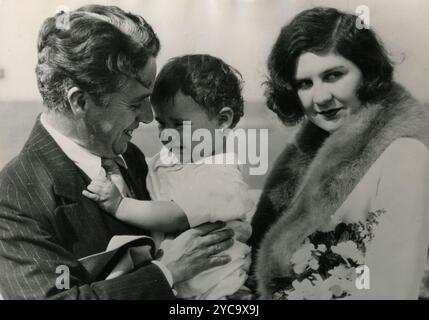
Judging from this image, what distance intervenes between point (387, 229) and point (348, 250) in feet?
0.85

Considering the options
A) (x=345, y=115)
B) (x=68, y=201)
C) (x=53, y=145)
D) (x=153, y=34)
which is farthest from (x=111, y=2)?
(x=345, y=115)

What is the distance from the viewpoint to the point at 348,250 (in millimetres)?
3730

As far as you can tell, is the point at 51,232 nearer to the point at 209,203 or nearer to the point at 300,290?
the point at 209,203

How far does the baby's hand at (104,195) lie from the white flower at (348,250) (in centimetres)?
124

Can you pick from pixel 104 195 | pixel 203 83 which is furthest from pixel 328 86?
pixel 104 195

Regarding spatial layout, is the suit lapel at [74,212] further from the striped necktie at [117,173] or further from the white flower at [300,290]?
the white flower at [300,290]

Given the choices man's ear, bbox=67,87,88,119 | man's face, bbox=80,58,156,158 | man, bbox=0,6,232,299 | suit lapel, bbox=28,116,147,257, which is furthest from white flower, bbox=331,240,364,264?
man's ear, bbox=67,87,88,119

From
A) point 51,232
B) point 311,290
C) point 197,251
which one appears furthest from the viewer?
point 311,290

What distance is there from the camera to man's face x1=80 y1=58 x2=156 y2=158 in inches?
143

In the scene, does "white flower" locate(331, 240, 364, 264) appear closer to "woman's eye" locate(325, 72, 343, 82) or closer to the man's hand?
the man's hand

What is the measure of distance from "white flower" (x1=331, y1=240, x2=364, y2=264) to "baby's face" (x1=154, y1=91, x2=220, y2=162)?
90 cm

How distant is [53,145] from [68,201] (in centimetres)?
31

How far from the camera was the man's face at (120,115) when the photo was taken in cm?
363
